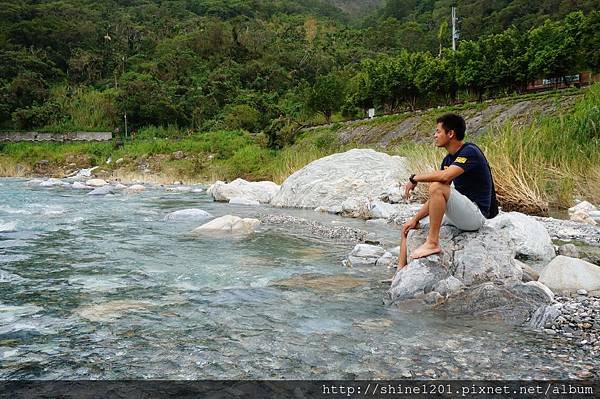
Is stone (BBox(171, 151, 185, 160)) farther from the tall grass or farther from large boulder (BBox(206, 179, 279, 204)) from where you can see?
the tall grass

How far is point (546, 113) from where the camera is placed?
19.5m

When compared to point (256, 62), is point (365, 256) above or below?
below

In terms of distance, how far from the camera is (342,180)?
12.5 metres

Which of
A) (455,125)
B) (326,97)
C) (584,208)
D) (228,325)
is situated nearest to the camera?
(228,325)

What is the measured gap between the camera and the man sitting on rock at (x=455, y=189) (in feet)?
13.8

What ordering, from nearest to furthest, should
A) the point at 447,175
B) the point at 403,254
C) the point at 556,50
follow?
the point at 447,175, the point at 403,254, the point at 556,50

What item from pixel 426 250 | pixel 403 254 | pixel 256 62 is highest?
pixel 256 62

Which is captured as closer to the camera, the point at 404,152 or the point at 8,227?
the point at 8,227

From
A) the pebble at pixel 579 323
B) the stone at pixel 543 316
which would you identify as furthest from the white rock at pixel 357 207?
the stone at pixel 543 316

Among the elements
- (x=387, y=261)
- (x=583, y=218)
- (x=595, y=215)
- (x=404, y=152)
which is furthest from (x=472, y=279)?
(x=404, y=152)

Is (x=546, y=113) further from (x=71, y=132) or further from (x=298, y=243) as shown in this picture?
(x=71, y=132)

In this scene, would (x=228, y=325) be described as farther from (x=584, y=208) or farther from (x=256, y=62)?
(x=256, y=62)

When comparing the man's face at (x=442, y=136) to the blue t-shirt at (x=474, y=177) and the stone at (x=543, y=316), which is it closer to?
the blue t-shirt at (x=474, y=177)

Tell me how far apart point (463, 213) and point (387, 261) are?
1433 millimetres
